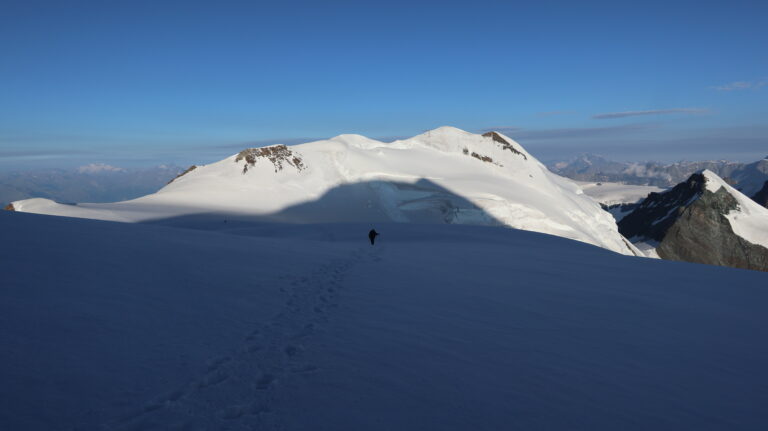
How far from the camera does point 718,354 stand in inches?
236

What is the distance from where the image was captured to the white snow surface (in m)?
92.9

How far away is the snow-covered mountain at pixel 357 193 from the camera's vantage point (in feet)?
147

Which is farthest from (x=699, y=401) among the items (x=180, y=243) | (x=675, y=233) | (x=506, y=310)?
(x=675, y=233)

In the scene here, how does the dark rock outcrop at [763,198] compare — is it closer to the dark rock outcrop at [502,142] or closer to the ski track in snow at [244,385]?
the dark rock outcrop at [502,142]

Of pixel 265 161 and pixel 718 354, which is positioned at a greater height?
pixel 265 161

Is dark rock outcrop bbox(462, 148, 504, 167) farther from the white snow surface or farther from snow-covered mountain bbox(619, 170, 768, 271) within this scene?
the white snow surface

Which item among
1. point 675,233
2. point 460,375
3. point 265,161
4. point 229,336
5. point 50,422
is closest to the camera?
point 50,422

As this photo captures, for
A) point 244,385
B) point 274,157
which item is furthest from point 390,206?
point 244,385

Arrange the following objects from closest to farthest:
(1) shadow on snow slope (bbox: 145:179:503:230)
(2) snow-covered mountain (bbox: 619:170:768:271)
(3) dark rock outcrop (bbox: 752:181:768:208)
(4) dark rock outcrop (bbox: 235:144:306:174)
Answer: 1. (1) shadow on snow slope (bbox: 145:179:503:230)
2. (4) dark rock outcrop (bbox: 235:144:306:174)
3. (2) snow-covered mountain (bbox: 619:170:768:271)
4. (3) dark rock outcrop (bbox: 752:181:768:208)

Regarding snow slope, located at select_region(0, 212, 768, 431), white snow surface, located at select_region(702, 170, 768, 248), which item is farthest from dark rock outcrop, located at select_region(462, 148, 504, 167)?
snow slope, located at select_region(0, 212, 768, 431)

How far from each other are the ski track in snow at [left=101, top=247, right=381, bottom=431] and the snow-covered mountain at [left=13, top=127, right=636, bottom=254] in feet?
96.2

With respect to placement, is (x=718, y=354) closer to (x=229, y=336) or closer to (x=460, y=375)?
(x=460, y=375)

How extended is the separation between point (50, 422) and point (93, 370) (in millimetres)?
868

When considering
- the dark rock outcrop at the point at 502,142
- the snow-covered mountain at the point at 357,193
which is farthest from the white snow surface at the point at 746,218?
the dark rock outcrop at the point at 502,142
